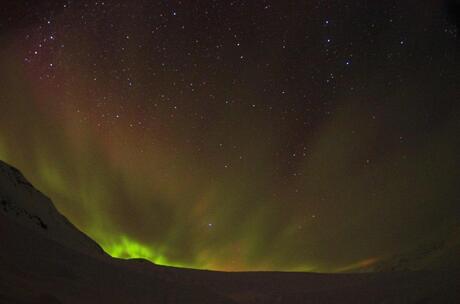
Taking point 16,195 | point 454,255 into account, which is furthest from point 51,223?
point 454,255

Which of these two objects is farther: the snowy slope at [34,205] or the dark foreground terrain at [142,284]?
the snowy slope at [34,205]

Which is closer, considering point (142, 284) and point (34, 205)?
point (142, 284)

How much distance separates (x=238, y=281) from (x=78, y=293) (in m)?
12.8

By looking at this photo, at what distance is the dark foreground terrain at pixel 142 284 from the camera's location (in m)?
8.35

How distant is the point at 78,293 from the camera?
8.97 metres

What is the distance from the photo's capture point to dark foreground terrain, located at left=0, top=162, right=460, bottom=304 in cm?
835

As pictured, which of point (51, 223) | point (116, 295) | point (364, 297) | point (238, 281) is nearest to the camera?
point (116, 295)

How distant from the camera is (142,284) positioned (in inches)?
529

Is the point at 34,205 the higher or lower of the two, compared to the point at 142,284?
higher

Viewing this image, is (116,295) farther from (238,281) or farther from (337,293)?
(238,281)

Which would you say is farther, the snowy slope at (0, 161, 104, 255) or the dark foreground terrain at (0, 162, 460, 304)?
the snowy slope at (0, 161, 104, 255)

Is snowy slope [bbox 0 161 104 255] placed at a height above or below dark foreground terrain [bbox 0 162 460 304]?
above

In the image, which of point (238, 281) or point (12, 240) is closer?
point (12, 240)

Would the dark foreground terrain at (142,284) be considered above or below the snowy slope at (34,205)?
→ below
